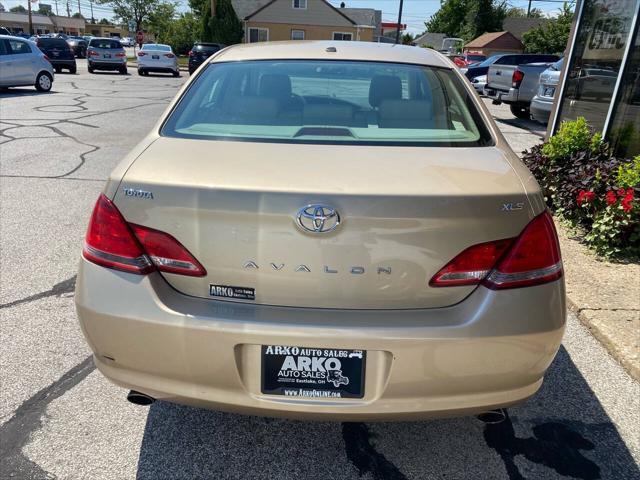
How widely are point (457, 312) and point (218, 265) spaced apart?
86 cm

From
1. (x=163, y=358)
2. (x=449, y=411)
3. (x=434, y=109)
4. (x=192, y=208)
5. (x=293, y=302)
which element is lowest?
(x=449, y=411)

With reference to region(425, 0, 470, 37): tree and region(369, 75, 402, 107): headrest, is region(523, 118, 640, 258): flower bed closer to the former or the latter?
region(369, 75, 402, 107): headrest

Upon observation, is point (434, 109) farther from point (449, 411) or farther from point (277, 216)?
point (449, 411)

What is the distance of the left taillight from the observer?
192 centimetres

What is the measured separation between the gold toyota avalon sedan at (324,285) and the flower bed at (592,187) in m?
2.95

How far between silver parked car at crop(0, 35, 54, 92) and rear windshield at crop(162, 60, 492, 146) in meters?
15.5

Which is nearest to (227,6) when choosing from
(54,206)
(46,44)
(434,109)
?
(46,44)

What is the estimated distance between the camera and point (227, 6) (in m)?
47.2

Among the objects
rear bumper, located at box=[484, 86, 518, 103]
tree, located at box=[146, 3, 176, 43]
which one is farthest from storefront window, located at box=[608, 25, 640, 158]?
tree, located at box=[146, 3, 176, 43]

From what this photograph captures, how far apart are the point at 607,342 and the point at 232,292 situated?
2.56 meters

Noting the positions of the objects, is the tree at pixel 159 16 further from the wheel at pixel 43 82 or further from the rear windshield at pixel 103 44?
the wheel at pixel 43 82

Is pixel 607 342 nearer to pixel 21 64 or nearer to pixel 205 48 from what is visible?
pixel 21 64

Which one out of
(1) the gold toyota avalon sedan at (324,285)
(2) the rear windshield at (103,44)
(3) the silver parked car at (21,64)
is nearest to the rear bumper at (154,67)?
(2) the rear windshield at (103,44)

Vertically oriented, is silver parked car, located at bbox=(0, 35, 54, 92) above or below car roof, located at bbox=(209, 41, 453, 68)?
below
